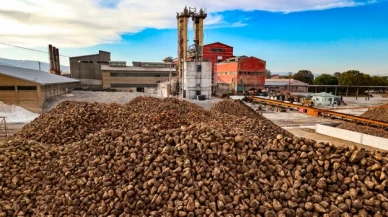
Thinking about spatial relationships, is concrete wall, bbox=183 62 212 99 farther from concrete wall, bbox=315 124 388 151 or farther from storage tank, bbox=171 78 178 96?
concrete wall, bbox=315 124 388 151

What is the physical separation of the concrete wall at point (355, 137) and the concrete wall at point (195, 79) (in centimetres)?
1823

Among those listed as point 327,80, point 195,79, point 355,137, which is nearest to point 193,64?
point 195,79

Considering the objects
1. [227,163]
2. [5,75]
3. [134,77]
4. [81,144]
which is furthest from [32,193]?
[134,77]

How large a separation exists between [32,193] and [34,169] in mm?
921

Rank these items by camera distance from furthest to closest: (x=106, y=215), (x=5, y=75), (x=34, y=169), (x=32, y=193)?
(x=5, y=75)
(x=34, y=169)
(x=32, y=193)
(x=106, y=215)

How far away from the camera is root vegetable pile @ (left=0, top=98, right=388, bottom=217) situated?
4.50 metres

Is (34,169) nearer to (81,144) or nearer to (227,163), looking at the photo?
(81,144)

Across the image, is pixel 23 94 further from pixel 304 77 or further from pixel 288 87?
pixel 304 77

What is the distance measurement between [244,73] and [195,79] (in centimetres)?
1681

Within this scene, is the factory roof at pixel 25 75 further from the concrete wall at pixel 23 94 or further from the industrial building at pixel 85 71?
the industrial building at pixel 85 71

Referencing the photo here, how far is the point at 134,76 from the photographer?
45.0m

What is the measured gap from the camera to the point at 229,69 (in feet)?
157

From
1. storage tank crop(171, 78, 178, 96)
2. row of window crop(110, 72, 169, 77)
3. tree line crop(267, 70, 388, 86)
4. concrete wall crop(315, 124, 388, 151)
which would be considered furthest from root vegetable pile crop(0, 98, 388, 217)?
tree line crop(267, 70, 388, 86)

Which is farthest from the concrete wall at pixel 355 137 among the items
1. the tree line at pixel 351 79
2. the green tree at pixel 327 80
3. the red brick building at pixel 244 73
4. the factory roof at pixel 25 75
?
the green tree at pixel 327 80
